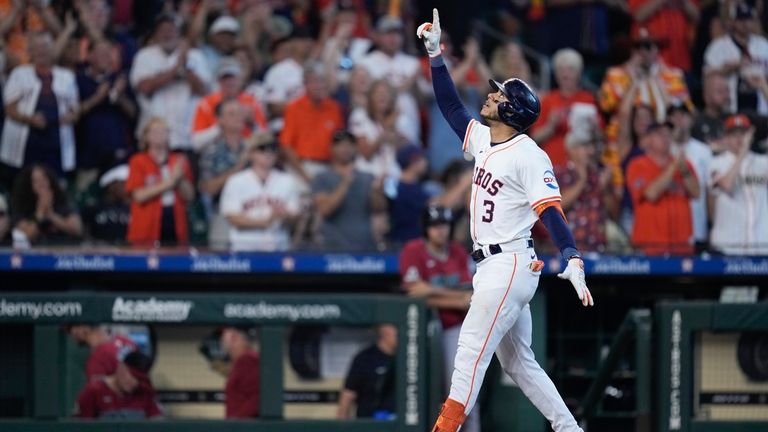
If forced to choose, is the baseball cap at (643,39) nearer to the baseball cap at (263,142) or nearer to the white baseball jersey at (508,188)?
the baseball cap at (263,142)

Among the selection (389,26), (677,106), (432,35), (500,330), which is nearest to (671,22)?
(677,106)

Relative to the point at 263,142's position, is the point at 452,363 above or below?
below

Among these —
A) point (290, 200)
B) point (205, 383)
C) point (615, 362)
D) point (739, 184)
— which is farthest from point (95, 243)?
point (739, 184)

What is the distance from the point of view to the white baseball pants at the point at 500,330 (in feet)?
19.4

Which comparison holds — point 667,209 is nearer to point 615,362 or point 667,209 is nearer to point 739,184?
point 739,184

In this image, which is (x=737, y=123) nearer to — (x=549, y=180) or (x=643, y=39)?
(x=643, y=39)

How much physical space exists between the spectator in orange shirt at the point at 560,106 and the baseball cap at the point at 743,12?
1.75 m

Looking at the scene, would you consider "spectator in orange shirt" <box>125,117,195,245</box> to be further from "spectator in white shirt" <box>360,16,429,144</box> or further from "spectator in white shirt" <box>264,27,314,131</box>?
"spectator in white shirt" <box>360,16,429,144</box>

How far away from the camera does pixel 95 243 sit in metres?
9.13

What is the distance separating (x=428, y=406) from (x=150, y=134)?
3.26 metres

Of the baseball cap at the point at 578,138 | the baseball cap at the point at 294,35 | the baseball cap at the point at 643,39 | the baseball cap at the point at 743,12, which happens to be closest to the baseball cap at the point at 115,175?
the baseball cap at the point at 294,35

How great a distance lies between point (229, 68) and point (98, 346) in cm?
332

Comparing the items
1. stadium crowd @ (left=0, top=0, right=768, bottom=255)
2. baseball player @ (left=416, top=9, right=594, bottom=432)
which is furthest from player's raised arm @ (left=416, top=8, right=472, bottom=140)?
stadium crowd @ (left=0, top=0, right=768, bottom=255)

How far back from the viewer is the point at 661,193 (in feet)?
30.6
